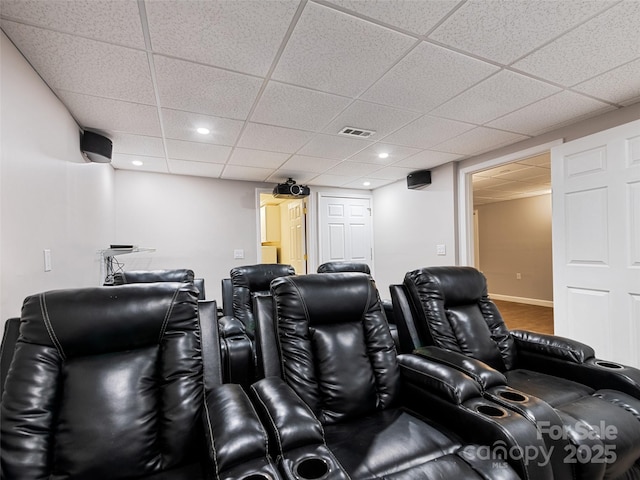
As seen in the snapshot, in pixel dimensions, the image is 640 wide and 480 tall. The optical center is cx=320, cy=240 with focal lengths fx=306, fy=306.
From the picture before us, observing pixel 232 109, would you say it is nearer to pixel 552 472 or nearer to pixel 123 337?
pixel 123 337

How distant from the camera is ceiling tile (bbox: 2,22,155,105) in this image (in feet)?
4.92

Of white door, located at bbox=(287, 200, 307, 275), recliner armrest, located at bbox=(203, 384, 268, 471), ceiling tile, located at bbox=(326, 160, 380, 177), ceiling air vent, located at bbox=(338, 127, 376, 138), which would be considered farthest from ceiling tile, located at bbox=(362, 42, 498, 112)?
white door, located at bbox=(287, 200, 307, 275)

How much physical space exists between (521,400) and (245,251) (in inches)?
153

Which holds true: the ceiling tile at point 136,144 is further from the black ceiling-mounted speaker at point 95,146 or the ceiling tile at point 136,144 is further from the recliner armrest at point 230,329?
the recliner armrest at point 230,329

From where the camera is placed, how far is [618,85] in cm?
207

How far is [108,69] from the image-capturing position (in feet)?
5.78

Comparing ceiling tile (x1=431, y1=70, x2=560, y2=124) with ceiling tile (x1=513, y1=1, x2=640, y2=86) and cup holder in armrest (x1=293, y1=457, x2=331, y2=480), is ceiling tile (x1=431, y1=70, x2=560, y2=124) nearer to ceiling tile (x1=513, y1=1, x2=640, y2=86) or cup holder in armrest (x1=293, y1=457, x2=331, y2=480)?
ceiling tile (x1=513, y1=1, x2=640, y2=86)

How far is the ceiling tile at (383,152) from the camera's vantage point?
323cm

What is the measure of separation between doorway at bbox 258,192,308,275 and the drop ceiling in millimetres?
2162

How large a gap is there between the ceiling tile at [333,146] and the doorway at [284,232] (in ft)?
5.16

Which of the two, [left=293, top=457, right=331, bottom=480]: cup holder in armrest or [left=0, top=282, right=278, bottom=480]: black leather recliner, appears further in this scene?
[left=0, top=282, right=278, bottom=480]: black leather recliner

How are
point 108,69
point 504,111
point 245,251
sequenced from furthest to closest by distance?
point 245,251 < point 504,111 < point 108,69

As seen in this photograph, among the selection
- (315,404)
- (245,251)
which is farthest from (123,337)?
(245,251)

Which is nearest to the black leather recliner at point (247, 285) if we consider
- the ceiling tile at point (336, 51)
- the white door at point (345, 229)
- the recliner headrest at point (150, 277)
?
the recliner headrest at point (150, 277)
